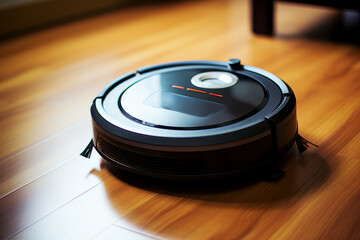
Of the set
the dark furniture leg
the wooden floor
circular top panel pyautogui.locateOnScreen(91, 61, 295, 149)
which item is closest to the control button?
circular top panel pyautogui.locateOnScreen(91, 61, 295, 149)

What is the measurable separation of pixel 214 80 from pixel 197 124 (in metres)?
0.23

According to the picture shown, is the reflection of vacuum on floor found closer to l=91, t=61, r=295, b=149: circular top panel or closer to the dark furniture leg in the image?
l=91, t=61, r=295, b=149: circular top panel

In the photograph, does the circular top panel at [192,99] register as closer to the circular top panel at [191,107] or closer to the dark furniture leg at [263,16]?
the circular top panel at [191,107]

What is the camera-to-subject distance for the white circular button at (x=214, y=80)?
1.07 m

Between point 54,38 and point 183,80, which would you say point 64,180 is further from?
point 54,38

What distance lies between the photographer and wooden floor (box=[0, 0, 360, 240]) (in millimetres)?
821

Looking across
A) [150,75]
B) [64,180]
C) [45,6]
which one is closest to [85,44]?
[45,6]

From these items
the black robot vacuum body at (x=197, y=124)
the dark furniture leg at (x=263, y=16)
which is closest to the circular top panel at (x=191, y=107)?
the black robot vacuum body at (x=197, y=124)

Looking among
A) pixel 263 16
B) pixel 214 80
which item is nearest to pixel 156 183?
pixel 214 80

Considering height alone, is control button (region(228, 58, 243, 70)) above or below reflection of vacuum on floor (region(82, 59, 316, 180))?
above

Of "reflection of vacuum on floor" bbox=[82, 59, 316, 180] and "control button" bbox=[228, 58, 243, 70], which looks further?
"control button" bbox=[228, 58, 243, 70]

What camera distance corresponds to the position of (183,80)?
1117 millimetres

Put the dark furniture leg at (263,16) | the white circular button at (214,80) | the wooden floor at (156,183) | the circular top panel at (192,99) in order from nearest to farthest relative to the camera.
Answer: the wooden floor at (156,183), the circular top panel at (192,99), the white circular button at (214,80), the dark furniture leg at (263,16)

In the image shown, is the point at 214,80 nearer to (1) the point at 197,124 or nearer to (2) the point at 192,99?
(2) the point at 192,99
